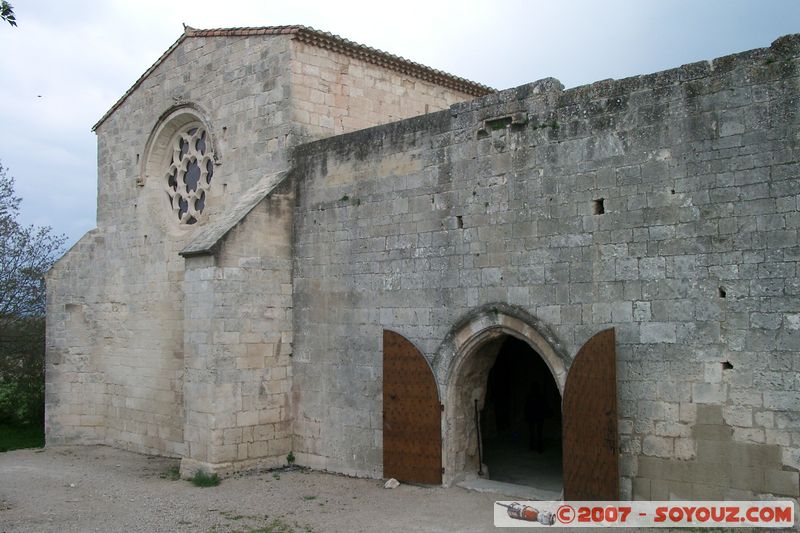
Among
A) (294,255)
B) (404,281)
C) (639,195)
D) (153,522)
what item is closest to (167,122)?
(294,255)

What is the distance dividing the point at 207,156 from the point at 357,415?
5.55 m

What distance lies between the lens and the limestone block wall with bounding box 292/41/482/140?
1096 cm

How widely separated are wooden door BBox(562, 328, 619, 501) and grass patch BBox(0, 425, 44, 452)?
10.9 m

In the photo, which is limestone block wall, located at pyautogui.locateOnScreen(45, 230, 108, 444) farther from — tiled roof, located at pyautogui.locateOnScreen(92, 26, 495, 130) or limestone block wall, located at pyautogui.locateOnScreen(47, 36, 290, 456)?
tiled roof, located at pyautogui.locateOnScreen(92, 26, 495, 130)

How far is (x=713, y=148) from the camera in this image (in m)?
6.77

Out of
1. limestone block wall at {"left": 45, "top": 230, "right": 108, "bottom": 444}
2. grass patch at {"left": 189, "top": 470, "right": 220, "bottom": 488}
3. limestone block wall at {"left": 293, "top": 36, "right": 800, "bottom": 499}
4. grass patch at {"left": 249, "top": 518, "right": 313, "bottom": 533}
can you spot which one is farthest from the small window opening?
limestone block wall at {"left": 45, "top": 230, "right": 108, "bottom": 444}

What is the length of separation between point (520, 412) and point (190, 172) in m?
7.21

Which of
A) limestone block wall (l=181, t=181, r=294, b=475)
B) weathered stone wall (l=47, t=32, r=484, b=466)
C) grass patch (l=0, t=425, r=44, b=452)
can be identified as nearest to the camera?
limestone block wall (l=181, t=181, r=294, b=475)

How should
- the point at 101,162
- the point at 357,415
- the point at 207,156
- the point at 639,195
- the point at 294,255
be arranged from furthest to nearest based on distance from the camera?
1. the point at 101,162
2. the point at 207,156
3. the point at 294,255
4. the point at 357,415
5. the point at 639,195

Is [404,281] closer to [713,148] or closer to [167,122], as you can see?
[713,148]

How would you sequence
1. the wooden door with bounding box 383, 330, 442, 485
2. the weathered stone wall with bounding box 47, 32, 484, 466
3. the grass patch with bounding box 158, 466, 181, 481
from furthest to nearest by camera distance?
1. the grass patch with bounding box 158, 466, 181, 481
2. the weathered stone wall with bounding box 47, 32, 484, 466
3. the wooden door with bounding box 383, 330, 442, 485

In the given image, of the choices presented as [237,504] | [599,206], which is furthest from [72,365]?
[599,206]

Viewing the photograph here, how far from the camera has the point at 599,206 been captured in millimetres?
7516

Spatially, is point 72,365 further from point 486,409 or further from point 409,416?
point 409,416
